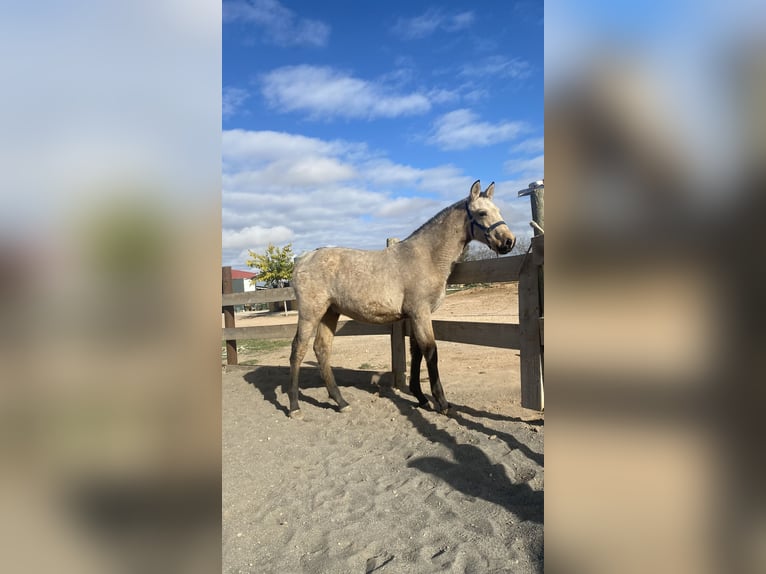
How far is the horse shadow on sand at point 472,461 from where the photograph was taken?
261cm

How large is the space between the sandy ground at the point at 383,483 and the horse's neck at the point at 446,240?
157cm

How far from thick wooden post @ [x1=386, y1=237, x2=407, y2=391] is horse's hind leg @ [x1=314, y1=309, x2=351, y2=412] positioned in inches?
30.5

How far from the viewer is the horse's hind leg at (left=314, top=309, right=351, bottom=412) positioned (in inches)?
204

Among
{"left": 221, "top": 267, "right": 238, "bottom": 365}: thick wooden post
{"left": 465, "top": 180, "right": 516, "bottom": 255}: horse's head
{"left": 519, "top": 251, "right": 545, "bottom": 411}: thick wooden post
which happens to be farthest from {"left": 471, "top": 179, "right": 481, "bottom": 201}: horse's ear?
{"left": 221, "top": 267, "right": 238, "bottom": 365}: thick wooden post

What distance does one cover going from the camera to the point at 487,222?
4.25m

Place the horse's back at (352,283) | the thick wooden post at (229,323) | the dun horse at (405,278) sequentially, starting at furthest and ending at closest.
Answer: the thick wooden post at (229,323), the horse's back at (352,283), the dun horse at (405,278)

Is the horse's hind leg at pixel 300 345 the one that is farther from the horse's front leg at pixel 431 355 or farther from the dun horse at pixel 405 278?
the horse's front leg at pixel 431 355

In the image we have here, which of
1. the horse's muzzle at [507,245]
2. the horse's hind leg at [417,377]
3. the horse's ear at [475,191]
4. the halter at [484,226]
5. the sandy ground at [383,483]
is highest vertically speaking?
the horse's ear at [475,191]

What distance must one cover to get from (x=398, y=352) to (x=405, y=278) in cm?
132
